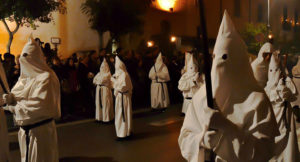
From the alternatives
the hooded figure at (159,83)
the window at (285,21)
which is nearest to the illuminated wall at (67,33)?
the hooded figure at (159,83)

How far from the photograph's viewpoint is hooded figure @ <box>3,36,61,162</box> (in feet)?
17.7

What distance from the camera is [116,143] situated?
30.6 feet

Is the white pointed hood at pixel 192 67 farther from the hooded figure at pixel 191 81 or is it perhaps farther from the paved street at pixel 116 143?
the paved street at pixel 116 143

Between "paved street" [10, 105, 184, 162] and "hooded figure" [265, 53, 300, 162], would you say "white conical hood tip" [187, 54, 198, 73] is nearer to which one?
"paved street" [10, 105, 184, 162]

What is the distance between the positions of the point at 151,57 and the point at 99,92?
5.05 meters

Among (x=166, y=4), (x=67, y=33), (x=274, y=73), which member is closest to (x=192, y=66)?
(x=274, y=73)

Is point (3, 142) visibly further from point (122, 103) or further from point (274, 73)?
point (274, 73)

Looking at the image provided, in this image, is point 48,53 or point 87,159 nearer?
point 87,159

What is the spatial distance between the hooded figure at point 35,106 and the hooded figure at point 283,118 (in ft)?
12.2

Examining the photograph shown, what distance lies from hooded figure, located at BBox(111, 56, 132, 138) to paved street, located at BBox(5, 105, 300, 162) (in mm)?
343

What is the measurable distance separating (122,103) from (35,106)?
14.8ft

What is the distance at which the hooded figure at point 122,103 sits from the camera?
31.6 feet

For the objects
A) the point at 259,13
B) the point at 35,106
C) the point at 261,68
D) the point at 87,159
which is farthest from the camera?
the point at 259,13

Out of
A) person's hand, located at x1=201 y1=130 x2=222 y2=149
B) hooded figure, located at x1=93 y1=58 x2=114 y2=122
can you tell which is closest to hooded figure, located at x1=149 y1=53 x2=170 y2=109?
hooded figure, located at x1=93 y1=58 x2=114 y2=122
